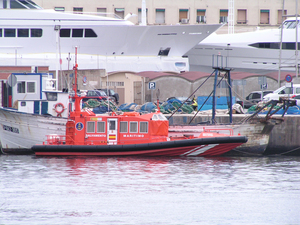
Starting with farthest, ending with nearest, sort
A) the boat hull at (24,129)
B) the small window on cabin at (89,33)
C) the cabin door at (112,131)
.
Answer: the small window on cabin at (89,33) → the boat hull at (24,129) → the cabin door at (112,131)

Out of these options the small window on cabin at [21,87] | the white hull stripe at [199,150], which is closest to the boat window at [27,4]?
the small window on cabin at [21,87]

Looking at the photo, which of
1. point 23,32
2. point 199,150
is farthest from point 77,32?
point 199,150

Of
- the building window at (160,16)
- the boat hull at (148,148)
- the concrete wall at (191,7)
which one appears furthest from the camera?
the building window at (160,16)

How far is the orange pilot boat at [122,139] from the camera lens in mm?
21625

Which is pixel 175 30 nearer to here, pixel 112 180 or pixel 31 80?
pixel 31 80

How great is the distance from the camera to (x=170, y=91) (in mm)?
37750

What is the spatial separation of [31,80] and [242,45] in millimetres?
27430

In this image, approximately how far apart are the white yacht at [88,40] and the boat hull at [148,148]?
17614mm

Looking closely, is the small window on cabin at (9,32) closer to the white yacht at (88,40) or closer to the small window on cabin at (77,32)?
the white yacht at (88,40)

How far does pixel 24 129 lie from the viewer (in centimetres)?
2273

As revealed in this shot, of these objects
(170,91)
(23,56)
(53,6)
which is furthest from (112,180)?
(53,6)

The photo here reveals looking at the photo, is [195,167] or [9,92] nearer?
[195,167]

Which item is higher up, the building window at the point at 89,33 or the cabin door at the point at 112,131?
the building window at the point at 89,33

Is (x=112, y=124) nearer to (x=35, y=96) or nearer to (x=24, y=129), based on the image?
(x=24, y=129)
